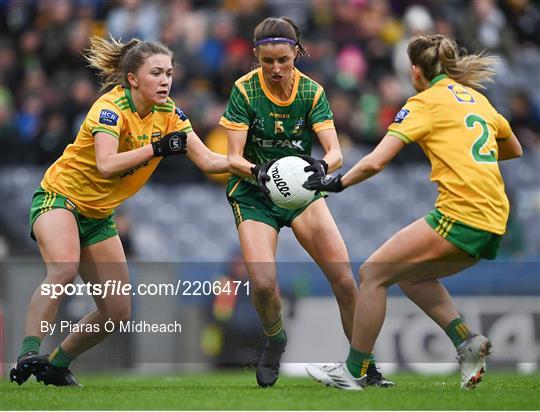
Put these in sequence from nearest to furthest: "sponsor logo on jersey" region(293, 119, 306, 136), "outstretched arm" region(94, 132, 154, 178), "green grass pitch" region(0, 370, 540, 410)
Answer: "green grass pitch" region(0, 370, 540, 410) < "outstretched arm" region(94, 132, 154, 178) < "sponsor logo on jersey" region(293, 119, 306, 136)

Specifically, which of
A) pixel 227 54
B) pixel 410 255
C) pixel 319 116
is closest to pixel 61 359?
pixel 319 116

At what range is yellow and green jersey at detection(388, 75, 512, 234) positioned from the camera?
21.1ft

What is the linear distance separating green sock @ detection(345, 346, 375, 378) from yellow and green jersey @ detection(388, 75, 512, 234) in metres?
0.97

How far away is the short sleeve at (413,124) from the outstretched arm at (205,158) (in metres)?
1.51

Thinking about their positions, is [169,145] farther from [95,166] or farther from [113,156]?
[95,166]

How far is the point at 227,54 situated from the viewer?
46.7 feet

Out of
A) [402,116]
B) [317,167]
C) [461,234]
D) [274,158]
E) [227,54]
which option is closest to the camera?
[461,234]

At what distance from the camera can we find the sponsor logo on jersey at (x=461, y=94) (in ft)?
21.7

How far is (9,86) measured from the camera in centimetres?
1462

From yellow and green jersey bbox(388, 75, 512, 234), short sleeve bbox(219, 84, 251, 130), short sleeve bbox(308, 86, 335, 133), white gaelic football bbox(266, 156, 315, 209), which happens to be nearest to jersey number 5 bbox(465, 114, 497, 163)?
yellow and green jersey bbox(388, 75, 512, 234)

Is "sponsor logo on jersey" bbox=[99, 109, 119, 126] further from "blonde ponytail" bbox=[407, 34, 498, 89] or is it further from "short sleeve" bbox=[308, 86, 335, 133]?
"blonde ponytail" bbox=[407, 34, 498, 89]

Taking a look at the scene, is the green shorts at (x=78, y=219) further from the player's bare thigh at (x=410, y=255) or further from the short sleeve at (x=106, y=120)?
the player's bare thigh at (x=410, y=255)

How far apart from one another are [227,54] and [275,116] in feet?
22.7

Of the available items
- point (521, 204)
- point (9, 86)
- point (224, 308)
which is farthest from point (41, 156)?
point (521, 204)
